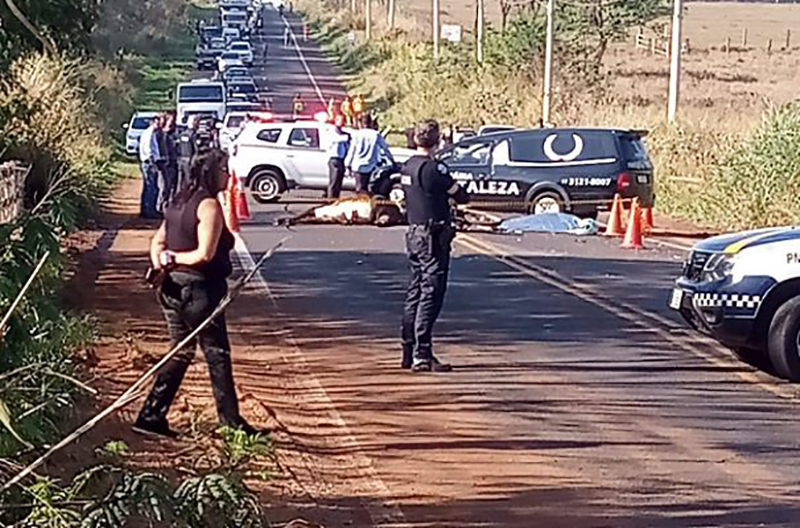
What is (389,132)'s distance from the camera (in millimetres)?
51906

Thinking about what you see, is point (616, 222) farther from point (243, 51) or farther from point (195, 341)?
point (243, 51)

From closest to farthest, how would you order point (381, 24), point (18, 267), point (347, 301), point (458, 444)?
point (18, 267) → point (458, 444) → point (347, 301) → point (381, 24)

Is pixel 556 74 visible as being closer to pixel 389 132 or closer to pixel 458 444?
pixel 389 132

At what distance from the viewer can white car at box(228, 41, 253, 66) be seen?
278 feet

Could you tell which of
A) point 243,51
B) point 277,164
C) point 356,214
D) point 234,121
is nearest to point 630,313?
point 356,214

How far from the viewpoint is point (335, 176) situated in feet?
98.8

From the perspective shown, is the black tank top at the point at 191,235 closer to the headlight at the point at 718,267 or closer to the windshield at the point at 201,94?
the headlight at the point at 718,267

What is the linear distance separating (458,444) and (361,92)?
62784 millimetres

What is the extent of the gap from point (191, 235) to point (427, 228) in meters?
3.25

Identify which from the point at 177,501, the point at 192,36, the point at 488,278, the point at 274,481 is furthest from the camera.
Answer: the point at 192,36

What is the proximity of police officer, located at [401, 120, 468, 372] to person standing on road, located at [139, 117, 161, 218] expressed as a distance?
565 inches

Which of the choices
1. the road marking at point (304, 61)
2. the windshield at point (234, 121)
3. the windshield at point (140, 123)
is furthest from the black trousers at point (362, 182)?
the road marking at point (304, 61)

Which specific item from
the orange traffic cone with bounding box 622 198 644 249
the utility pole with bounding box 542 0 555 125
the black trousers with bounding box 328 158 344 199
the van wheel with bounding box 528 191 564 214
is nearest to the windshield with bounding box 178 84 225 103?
the utility pole with bounding box 542 0 555 125

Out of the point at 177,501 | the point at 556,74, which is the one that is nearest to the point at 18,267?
the point at 177,501
